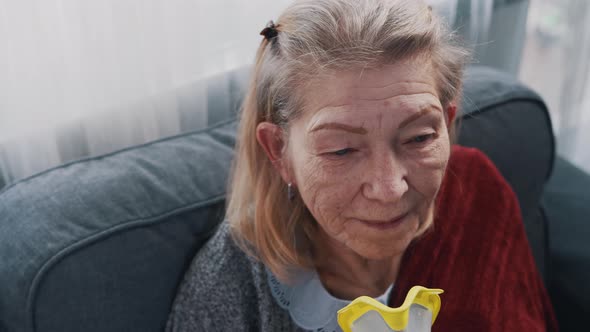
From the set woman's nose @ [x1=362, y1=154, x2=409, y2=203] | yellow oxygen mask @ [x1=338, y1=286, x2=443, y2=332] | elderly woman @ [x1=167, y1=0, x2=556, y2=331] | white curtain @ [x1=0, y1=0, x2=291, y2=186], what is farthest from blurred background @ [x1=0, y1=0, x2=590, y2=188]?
yellow oxygen mask @ [x1=338, y1=286, x2=443, y2=332]

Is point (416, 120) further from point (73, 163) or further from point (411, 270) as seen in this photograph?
point (73, 163)

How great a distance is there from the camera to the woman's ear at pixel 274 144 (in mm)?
960

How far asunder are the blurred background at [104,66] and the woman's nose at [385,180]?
36 centimetres

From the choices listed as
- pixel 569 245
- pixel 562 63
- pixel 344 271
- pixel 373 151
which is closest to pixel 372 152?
pixel 373 151

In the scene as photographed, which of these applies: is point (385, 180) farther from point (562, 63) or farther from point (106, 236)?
point (562, 63)

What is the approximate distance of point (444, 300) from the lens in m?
1.08

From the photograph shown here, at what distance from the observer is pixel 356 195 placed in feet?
2.89

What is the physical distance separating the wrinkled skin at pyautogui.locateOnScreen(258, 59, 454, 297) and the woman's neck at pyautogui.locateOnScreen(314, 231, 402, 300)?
0.17 meters

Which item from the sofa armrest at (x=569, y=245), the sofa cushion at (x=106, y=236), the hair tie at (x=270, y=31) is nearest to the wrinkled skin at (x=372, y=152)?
the hair tie at (x=270, y=31)

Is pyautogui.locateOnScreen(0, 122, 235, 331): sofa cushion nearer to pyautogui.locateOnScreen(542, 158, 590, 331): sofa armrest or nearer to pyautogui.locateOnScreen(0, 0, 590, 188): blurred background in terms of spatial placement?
pyautogui.locateOnScreen(0, 0, 590, 188): blurred background

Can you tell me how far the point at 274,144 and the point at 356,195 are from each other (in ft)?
0.56

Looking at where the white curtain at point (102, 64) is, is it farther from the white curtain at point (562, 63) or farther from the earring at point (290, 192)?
the white curtain at point (562, 63)

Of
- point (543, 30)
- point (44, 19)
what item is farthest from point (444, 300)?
point (543, 30)

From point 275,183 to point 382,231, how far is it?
0.77ft
